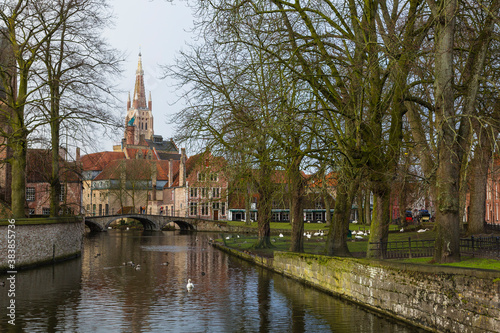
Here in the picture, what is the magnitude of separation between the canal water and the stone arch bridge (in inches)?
1763

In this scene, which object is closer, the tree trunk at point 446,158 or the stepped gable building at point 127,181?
Result: the tree trunk at point 446,158

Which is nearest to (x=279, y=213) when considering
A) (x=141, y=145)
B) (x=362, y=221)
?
(x=362, y=221)

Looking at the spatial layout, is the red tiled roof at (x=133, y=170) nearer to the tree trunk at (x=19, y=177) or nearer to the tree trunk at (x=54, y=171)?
the tree trunk at (x=54, y=171)

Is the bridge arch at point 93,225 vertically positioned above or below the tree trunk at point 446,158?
below

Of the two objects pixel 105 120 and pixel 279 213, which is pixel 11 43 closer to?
pixel 105 120

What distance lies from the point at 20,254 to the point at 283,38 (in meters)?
15.1

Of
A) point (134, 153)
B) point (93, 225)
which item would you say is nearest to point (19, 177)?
point (93, 225)

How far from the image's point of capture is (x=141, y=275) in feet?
78.4

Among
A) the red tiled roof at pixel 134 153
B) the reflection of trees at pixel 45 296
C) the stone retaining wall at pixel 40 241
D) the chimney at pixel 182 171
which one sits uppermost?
the red tiled roof at pixel 134 153

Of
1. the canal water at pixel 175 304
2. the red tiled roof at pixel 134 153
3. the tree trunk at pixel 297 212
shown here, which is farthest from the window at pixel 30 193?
the red tiled roof at pixel 134 153

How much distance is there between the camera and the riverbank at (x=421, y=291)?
392 inches

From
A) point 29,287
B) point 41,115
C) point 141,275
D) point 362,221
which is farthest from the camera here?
point 362,221

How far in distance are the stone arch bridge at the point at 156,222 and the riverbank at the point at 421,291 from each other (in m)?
52.0

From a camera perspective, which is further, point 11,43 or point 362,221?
point 362,221
